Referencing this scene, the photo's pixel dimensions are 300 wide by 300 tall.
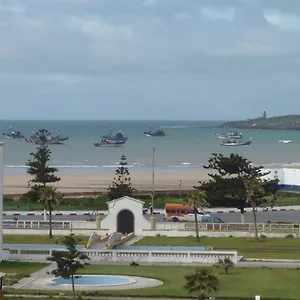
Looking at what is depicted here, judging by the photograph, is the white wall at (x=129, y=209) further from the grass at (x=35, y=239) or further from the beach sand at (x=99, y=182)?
the beach sand at (x=99, y=182)

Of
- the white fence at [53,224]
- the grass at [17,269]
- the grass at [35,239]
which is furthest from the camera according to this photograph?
the white fence at [53,224]

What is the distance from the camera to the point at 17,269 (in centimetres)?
3844

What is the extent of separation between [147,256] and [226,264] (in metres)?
4.93

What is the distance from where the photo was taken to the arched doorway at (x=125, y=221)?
171ft

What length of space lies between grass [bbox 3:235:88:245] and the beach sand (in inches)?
1396

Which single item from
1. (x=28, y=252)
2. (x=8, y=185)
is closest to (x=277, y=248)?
(x=28, y=252)

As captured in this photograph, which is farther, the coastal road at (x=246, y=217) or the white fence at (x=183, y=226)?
the coastal road at (x=246, y=217)

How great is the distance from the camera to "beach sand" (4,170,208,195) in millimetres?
90688

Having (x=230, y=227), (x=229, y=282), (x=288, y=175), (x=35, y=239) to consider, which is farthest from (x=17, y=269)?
(x=288, y=175)

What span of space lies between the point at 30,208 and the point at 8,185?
29.7m

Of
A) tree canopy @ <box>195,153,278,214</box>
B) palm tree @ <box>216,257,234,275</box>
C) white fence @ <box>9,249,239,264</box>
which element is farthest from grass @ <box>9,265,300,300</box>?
tree canopy @ <box>195,153,278,214</box>

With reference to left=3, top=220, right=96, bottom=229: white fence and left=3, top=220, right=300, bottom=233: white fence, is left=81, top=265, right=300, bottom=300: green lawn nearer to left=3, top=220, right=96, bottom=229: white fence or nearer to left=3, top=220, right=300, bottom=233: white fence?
left=3, top=220, right=300, bottom=233: white fence

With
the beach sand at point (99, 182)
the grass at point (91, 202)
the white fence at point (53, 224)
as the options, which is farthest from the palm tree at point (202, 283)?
the beach sand at point (99, 182)

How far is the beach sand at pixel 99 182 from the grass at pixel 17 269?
152ft
